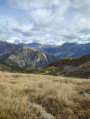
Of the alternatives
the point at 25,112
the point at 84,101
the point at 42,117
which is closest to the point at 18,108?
the point at 25,112

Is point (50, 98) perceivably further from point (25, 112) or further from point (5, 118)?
point (5, 118)

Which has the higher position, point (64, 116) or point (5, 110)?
point (5, 110)

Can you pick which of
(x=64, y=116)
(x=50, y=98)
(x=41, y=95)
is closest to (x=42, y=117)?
(x=64, y=116)

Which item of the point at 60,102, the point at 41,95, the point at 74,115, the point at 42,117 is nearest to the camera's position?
the point at 42,117

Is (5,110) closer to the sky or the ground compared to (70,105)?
closer to the sky

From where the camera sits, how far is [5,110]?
3.31 meters

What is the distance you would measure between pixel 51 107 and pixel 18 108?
1.47m

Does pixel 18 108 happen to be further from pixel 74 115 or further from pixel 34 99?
pixel 74 115

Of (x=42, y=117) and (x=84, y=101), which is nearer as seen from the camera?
(x=42, y=117)

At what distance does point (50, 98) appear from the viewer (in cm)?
481

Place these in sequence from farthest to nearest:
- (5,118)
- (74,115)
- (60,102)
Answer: (60,102)
(74,115)
(5,118)

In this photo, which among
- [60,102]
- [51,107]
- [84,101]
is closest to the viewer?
[51,107]

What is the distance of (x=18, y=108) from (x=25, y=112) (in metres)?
0.37

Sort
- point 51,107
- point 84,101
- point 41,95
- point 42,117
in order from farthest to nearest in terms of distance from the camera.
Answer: point 41,95 < point 84,101 < point 51,107 < point 42,117
